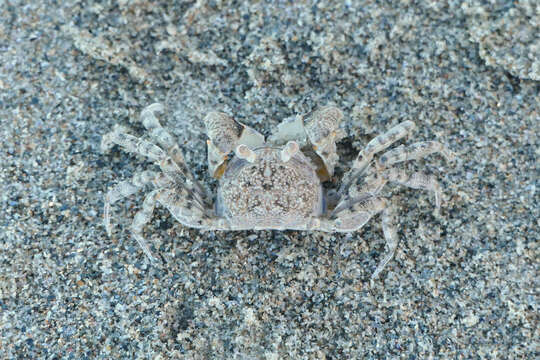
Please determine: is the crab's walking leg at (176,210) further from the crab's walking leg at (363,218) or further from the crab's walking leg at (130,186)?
the crab's walking leg at (363,218)

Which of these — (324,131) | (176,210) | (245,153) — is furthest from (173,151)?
(324,131)

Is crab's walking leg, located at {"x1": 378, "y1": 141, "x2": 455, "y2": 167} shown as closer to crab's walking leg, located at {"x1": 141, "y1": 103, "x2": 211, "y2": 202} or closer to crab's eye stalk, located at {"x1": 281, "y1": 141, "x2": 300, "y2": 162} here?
crab's eye stalk, located at {"x1": 281, "y1": 141, "x2": 300, "y2": 162}

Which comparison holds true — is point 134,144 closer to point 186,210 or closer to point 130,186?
point 130,186

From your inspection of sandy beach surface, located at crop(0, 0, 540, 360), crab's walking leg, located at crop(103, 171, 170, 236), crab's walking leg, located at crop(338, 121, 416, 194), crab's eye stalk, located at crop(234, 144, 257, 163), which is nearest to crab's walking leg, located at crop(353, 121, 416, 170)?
crab's walking leg, located at crop(338, 121, 416, 194)

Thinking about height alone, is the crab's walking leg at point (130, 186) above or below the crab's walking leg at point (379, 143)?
below

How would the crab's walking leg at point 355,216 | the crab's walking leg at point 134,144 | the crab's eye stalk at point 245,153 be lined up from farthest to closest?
the crab's walking leg at point 134,144 → the crab's walking leg at point 355,216 → the crab's eye stalk at point 245,153

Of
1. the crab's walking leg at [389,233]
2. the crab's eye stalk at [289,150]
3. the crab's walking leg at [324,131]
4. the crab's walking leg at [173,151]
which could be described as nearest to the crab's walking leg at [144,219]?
the crab's walking leg at [173,151]
